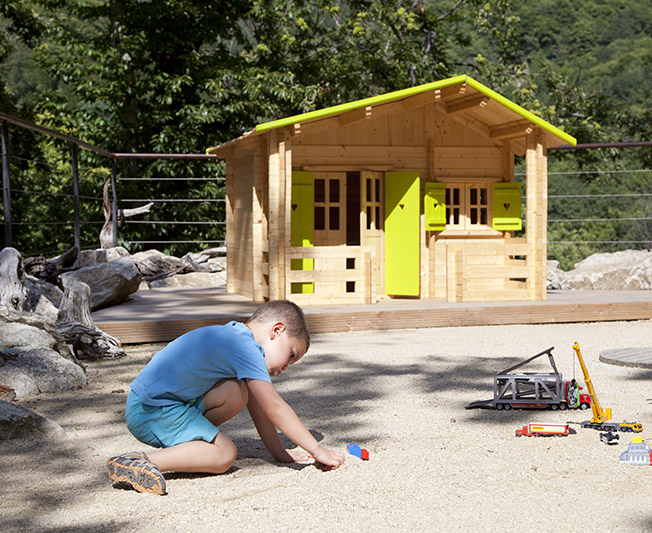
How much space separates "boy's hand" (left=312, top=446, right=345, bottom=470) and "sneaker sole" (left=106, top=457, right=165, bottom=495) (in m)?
0.67

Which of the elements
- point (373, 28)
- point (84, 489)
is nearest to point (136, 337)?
point (84, 489)

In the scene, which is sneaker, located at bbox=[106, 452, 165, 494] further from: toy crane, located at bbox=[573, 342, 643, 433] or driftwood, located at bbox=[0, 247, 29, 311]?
driftwood, located at bbox=[0, 247, 29, 311]

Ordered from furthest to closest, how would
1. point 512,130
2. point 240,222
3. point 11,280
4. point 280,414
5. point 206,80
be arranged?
1. point 206,80
2. point 240,222
3. point 512,130
4. point 11,280
5. point 280,414

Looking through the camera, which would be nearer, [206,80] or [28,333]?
[28,333]

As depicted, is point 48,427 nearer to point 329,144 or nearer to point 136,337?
point 136,337

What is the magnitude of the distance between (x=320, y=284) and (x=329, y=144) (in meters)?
1.99

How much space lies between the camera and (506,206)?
38.4 ft

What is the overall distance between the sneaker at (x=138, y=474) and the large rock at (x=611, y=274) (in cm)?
1171

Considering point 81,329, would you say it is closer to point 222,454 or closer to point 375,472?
point 222,454

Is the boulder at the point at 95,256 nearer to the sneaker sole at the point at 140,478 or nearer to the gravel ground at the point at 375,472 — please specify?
the gravel ground at the point at 375,472

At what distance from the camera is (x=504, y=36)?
2330 centimetres

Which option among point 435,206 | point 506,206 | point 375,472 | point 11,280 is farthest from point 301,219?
point 375,472

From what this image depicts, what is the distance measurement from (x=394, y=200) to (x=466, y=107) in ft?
5.24

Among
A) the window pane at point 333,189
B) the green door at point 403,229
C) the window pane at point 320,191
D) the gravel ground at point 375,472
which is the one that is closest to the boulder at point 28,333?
the gravel ground at point 375,472
